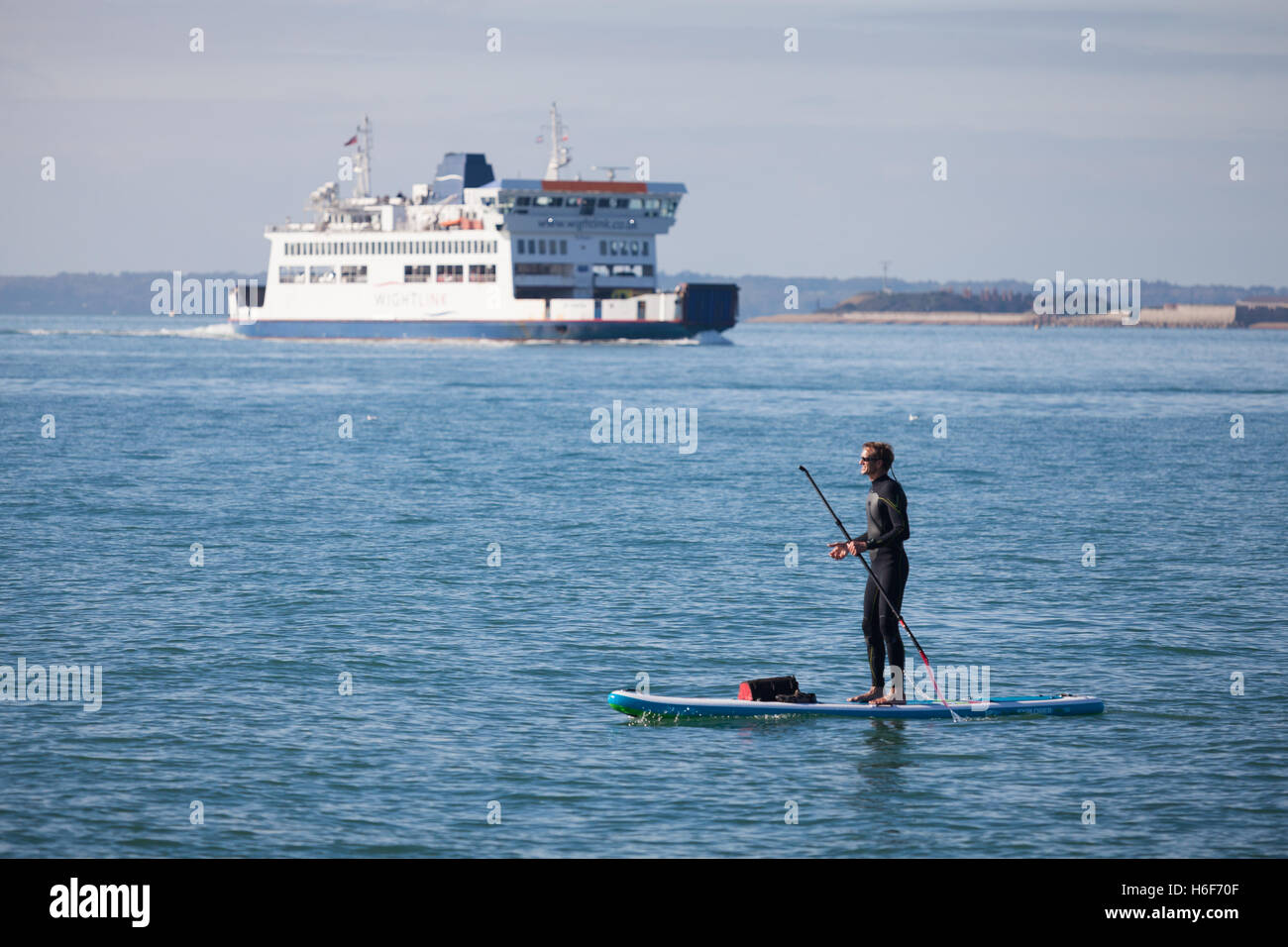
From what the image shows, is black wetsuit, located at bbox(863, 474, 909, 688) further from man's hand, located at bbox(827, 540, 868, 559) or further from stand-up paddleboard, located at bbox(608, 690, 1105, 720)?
stand-up paddleboard, located at bbox(608, 690, 1105, 720)

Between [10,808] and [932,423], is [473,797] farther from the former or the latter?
[932,423]

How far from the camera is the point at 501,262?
119312 millimetres

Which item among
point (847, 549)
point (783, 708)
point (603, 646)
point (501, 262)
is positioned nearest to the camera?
point (847, 549)

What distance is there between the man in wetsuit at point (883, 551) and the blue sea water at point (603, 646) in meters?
0.74

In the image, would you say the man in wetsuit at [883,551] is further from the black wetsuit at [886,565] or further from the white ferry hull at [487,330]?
the white ferry hull at [487,330]

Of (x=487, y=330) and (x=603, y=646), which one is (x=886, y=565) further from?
(x=487, y=330)

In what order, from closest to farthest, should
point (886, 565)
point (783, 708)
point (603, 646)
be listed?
point (886, 565)
point (783, 708)
point (603, 646)

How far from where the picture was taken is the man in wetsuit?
13414 mm

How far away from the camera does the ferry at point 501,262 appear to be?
119m

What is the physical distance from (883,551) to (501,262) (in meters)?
108

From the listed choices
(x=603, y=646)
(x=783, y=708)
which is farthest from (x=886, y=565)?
(x=603, y=646)

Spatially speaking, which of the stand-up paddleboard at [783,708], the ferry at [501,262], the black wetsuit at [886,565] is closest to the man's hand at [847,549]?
the black wetsuit at [886,565]

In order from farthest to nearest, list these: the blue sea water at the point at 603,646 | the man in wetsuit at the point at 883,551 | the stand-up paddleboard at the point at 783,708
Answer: the stand-up paddleboard at the point at 783,708
the man in wetsuit at the point at 883,551
the blue sea water at the point at 603,646

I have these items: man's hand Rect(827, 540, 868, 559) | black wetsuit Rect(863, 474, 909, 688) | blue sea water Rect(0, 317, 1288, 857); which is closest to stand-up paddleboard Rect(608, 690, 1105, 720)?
blue sea water Rect(0, 317, 1288, 857)
